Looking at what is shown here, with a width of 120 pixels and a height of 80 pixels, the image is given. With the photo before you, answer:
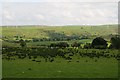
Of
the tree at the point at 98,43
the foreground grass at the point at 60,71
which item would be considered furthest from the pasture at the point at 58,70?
the tree at the point at 98,43

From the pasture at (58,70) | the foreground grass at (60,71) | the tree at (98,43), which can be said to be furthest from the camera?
the tree at (98,43)

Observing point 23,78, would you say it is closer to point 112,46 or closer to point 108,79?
point 108,79

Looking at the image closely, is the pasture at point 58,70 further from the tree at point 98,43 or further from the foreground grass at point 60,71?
the tree at point 98,43

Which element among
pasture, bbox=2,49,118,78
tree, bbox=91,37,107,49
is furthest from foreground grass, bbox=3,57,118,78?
tree, bbox=91,37,107,49

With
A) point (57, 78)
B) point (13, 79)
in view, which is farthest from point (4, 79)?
point (57, 78)

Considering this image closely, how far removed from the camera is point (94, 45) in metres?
114

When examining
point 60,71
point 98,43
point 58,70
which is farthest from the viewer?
point 98,43

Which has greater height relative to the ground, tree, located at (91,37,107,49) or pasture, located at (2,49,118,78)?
tree, located at (91,37,107,49)

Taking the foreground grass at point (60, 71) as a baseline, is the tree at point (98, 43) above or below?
above

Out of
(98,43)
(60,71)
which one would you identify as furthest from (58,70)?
(98,43)

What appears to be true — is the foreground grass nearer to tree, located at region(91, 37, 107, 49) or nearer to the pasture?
the pasture

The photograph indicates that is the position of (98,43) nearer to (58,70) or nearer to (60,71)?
(58,70)

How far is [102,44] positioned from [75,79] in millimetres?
80033

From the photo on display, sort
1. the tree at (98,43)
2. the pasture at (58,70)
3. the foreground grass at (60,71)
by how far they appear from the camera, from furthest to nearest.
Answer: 1. the tree at (98,43)
2. the pasture at (58,70)
3. the foreground grass at (60,71)
